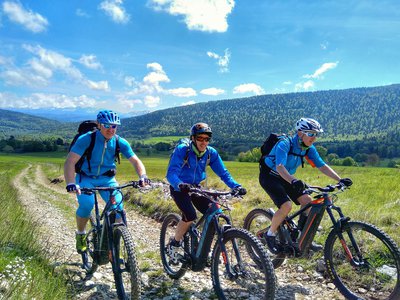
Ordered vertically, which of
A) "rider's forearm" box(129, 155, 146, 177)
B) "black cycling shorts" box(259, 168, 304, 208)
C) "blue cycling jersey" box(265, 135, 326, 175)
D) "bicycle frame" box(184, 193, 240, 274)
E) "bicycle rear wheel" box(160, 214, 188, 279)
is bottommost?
"bicycle rear wheel" box(160, 214, 188, 279)

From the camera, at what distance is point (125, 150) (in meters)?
6.87

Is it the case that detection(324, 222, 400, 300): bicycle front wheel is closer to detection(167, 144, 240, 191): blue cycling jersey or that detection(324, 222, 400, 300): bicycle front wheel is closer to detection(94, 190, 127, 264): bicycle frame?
detection(167, 144, 240, 191): blue cycling jersey

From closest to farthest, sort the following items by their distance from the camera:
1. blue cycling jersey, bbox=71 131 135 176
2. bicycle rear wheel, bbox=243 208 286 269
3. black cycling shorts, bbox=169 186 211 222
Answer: black cycling shorts, bbox=169 186 211 222 < blue cycling jersey, bbox=71 131 135 176 < bicycle rear wheel, bbox=243 208 286 269

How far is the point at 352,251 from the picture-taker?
5789mm

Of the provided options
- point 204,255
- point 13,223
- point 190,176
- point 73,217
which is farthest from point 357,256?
point 73,217

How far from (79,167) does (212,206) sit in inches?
118

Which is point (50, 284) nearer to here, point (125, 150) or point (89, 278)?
point (89, 278)

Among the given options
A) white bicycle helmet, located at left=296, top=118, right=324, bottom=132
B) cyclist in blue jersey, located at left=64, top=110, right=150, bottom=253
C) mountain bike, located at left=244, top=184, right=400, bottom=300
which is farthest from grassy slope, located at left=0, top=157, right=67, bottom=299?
white bicycle helmet, located at left=296, top=118, right=324, bottom=132

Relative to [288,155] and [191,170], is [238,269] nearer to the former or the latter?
[191,170]

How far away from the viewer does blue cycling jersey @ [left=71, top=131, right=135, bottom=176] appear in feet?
20.9

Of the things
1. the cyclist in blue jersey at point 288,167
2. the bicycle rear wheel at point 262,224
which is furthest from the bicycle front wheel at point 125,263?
the cyclist in blue jersey at point 288,167

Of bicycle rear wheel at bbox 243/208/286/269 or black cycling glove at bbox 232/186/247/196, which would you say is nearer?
black cycling glove at bbox 232/186/247/196

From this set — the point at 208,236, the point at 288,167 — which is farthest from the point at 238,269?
the point at 288,167

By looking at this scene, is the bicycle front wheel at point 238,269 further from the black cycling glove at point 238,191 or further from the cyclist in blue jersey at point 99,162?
the cyclist in blue jersey at point 99,162
